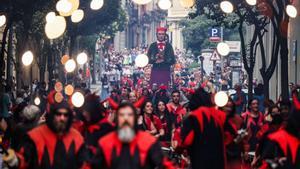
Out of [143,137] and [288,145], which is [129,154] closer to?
[143,137]

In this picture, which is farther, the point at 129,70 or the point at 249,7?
the point at 129,70

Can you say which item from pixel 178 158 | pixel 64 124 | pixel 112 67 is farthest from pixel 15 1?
pixel 112 67

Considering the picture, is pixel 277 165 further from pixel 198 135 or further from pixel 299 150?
pixel 198 135

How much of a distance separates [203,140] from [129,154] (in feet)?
11.2

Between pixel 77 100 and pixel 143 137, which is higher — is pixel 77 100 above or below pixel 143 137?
above

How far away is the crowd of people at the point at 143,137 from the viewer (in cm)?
1044

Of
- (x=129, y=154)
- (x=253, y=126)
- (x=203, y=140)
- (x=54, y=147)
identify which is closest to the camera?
(x=129, y=154)

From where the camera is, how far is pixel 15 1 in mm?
30594

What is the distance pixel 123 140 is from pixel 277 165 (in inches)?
86.3

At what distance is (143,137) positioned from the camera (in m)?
10.5

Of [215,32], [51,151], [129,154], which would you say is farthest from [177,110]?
[215,32]

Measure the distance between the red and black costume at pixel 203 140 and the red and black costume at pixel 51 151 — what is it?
2443mm

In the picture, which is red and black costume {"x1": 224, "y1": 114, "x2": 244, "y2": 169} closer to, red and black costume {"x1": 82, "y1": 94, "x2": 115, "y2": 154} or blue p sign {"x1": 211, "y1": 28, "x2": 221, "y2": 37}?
red and black costume {"x1": 82, "y1": 94, "x2": 115, "y2": 154}

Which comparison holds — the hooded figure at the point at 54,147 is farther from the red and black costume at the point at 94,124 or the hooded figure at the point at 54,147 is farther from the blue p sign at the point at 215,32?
the blue p sign at the point at 215,32
